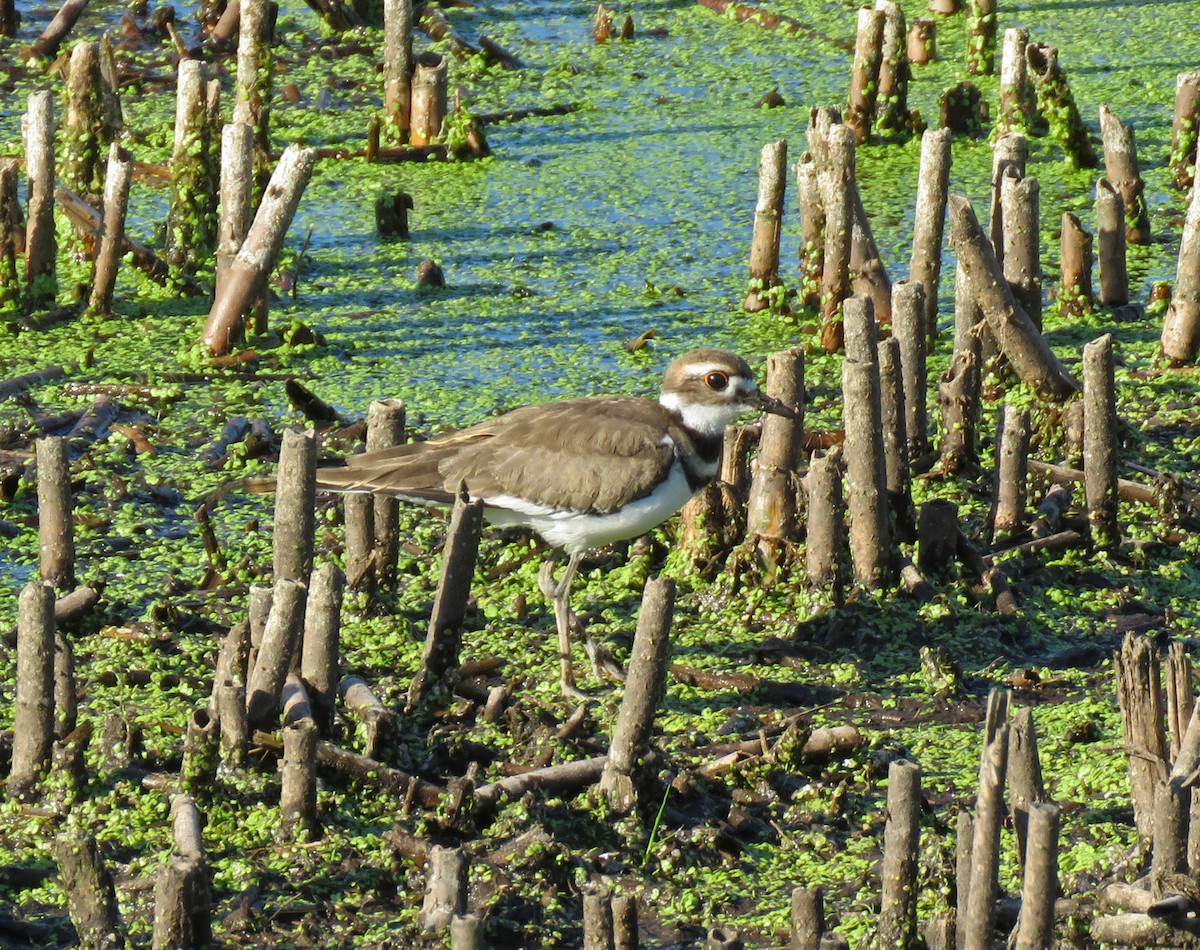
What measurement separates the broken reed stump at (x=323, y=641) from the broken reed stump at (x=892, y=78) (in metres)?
6.49

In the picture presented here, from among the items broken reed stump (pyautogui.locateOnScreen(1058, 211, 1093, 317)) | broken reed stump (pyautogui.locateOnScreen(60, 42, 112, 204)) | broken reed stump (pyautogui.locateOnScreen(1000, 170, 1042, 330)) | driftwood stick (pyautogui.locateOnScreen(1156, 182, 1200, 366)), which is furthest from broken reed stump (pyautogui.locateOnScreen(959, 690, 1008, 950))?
broken reed stump (pyautogui.locateOnScreen(60, 42, 112, 204))

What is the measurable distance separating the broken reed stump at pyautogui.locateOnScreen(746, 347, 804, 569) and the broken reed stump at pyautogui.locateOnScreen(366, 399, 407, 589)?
47.4 inches

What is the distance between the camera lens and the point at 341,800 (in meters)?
4.95

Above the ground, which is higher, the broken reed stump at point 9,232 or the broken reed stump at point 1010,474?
the broken reed stump at point 9,232

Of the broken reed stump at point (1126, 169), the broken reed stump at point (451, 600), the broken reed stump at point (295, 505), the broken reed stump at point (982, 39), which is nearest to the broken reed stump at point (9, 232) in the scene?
the broken reed stump at point (295, 505)

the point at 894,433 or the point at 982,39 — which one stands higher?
the point at 982,39

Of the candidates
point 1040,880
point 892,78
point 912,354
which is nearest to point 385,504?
point 912,354

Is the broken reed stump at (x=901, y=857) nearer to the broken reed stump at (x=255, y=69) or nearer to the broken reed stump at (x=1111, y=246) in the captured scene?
the broken reed stump at (x=1111, y=246)

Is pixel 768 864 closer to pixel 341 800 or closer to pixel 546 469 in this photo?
pixel 341 800

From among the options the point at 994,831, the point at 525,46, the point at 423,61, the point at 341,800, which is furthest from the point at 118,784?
the point at 525,46

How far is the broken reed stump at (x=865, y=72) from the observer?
10.3 m

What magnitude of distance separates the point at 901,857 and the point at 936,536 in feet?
7.61

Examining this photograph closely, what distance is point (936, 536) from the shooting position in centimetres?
621

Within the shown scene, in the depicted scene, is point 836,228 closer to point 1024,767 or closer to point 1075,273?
point 1075,273
